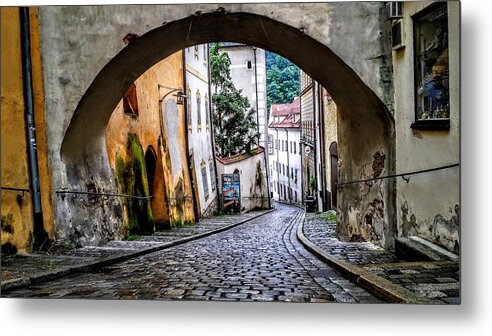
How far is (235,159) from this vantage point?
13.0 m

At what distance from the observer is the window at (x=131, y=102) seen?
6.75m

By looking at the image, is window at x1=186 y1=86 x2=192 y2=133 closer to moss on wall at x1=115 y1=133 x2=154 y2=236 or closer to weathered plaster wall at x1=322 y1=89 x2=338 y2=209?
moss on wall at x1=115 y1=133 x2=154 y2=236

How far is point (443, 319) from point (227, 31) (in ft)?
9.14

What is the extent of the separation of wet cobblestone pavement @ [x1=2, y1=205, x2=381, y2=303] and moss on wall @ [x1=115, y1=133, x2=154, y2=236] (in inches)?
38.0

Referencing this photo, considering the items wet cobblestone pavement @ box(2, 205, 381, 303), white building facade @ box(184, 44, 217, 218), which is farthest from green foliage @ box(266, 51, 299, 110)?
wet cobblestone pavement @ box(2, 205, 381, 303)

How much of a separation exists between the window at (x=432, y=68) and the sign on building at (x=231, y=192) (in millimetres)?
A: 6754

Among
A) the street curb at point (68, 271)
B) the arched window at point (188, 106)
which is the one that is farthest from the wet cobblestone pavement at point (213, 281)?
the arched window at point (188, 106)

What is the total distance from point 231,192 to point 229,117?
5.56 feet

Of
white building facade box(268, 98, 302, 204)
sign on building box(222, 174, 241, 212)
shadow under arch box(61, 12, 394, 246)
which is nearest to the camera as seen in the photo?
shadow under arch box(61, 12, 394, 246)

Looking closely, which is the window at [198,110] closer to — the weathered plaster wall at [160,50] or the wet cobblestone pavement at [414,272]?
the weathered plaster wall at [160,50]

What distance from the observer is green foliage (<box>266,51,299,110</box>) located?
6.02 metres

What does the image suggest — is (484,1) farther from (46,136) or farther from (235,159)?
(235,159)

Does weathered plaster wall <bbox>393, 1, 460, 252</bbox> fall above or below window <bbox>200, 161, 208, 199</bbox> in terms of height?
above

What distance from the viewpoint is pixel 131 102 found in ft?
22.7
